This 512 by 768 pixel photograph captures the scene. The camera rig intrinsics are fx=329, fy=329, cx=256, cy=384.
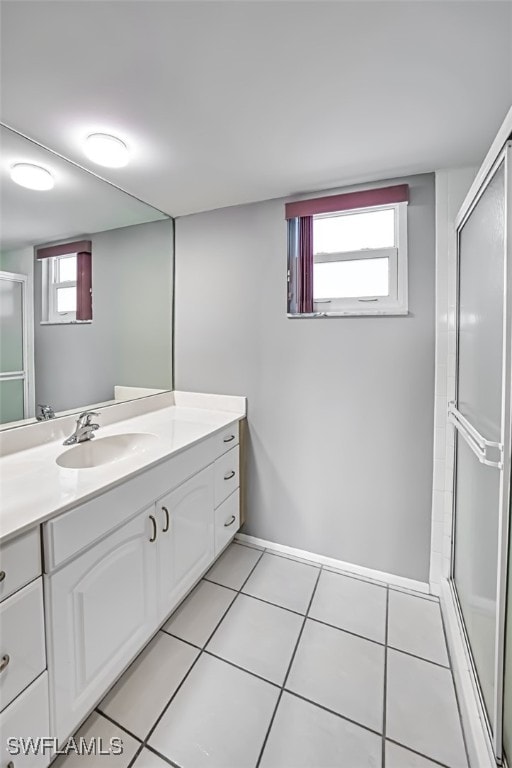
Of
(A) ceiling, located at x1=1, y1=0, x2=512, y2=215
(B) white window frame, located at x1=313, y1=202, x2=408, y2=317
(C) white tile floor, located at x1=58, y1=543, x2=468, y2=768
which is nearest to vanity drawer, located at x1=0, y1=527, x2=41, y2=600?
(C) white tile floor, located at x1=58, y1=543, x2=468, y2=768

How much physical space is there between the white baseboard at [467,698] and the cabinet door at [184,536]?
3.64 ft

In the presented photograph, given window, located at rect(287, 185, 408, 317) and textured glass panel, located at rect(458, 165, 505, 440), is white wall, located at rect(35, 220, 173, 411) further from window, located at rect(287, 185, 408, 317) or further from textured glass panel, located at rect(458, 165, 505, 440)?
textured glass panel, located at rect(458, 165, 505, 440)

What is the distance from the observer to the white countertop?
0.90 meters

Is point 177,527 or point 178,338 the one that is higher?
point 178,338

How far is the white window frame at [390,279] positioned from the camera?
167 cm

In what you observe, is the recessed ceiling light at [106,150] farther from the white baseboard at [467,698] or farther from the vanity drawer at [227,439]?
the white baseboard at [467,698]

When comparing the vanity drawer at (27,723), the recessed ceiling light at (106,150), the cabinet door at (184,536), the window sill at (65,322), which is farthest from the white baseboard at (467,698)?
the recessed ceiling light at (106,150)

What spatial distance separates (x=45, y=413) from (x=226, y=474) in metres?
0.96

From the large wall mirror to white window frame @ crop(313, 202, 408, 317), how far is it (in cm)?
108

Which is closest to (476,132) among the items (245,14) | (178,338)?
(245,14)

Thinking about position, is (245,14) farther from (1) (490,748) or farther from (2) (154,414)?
(1) (490,748)

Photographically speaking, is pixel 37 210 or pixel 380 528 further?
pixel 380 528

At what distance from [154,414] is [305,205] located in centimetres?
153

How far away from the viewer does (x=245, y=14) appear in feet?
2.82
